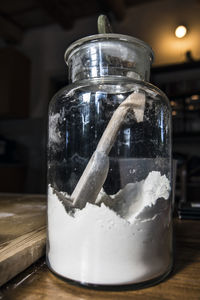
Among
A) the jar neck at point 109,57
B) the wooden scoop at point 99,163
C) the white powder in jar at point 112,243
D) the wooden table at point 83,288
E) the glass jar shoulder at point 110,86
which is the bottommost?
the wooden table at point 83,288

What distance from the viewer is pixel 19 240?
16.2 inches

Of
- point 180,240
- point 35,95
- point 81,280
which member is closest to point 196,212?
point 180,240

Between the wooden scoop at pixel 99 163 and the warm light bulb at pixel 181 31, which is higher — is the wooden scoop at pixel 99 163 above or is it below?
below

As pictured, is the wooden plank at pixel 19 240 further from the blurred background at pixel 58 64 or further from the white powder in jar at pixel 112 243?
the blurred background at pixel 58 64

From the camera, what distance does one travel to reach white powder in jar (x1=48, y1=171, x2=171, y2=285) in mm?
302

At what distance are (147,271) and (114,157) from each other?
0.17 meters

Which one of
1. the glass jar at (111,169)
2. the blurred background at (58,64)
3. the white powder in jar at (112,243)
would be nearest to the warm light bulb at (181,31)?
the blurred background at (58,64)

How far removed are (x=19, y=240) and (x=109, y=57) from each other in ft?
1.04

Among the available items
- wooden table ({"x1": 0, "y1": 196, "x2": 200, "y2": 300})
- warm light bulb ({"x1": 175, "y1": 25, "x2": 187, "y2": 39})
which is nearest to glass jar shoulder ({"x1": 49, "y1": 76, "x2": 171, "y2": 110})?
wooden table ({"x1": 0, "y1": 196, "x2": 200, "y2": 300})

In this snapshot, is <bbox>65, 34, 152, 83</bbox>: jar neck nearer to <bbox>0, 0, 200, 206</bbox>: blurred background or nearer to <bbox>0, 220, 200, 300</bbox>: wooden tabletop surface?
<bbox>0, 220, 200, 300</bbox>: wooden tabletop surface

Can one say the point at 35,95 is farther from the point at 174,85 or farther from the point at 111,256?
the point at 111,256

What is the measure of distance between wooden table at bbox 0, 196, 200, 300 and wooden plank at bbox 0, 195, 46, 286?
0.01 meters

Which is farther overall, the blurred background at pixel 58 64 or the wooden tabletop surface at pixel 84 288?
the blurred background at pixel 58 64

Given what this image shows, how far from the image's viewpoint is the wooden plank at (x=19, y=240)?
12.9 inches
